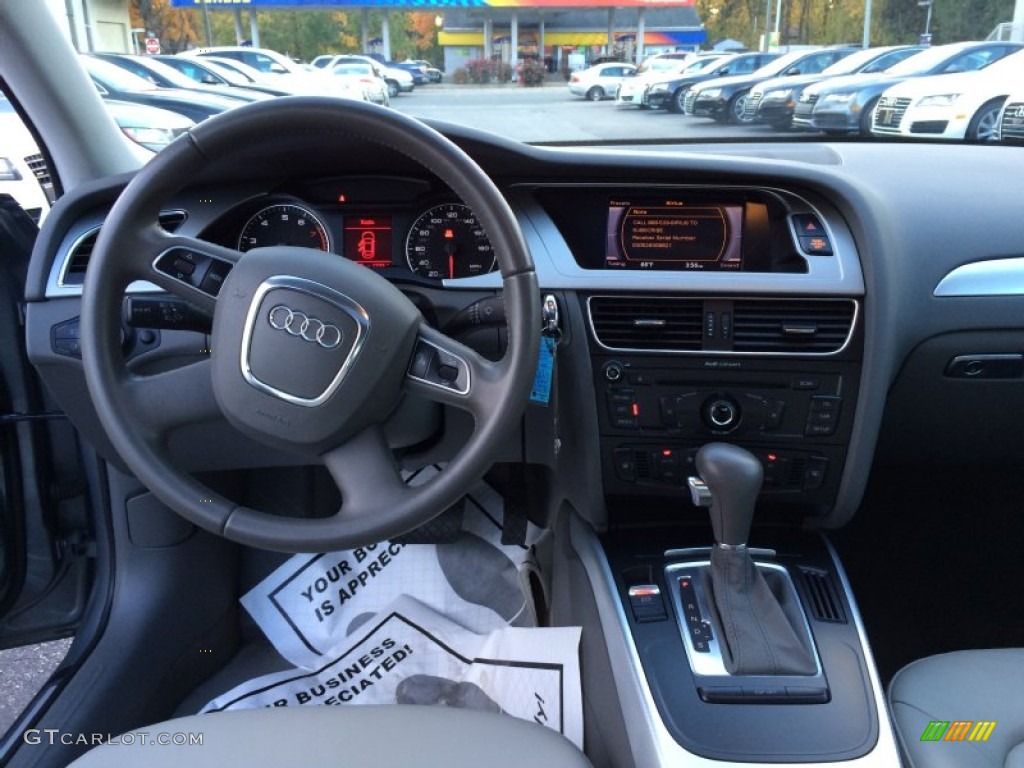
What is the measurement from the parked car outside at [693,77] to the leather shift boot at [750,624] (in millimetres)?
1241

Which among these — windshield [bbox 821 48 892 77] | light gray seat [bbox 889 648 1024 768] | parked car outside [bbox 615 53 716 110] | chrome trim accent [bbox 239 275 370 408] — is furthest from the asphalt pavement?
windshield [bbox 821 48 892 77]

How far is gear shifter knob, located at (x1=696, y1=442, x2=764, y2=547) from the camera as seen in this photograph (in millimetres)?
1467

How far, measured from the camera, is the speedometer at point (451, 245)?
5.34 ft

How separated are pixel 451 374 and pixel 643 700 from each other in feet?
2.04

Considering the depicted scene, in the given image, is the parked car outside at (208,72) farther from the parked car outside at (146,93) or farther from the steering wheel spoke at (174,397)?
the steering wheel spoke at (174,397)

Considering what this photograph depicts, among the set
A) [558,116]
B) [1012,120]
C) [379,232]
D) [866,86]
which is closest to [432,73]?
[558,116]

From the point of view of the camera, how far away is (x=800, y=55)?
2.41m

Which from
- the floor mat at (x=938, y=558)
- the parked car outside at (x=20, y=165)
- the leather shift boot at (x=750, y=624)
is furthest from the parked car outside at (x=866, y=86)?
the parked car outside at (x=20, y=165)

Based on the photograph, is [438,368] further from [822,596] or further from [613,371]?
[822,596]

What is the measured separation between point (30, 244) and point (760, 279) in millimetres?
1564

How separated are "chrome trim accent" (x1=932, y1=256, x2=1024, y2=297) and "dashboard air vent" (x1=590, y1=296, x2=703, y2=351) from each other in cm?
58

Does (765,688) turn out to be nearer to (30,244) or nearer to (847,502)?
(847,502)

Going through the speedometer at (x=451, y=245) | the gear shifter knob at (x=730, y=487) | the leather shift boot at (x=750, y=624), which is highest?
the speedometer at (x=451, y=245)

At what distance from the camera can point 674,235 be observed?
1621mm
